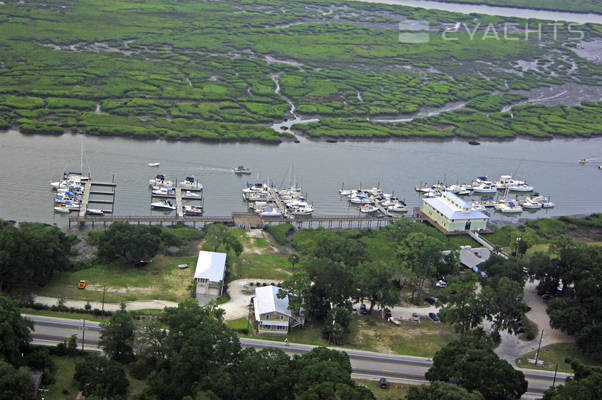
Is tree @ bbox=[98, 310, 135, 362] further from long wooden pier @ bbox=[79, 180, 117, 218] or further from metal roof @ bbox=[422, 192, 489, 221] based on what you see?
metal roof @ bbox=[422, 192, 489, 221]

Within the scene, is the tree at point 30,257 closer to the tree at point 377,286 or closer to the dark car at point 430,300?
the tree at point 377,286

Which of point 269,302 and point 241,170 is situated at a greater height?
point 269,302

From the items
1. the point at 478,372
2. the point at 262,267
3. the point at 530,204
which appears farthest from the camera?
the point at 530,204

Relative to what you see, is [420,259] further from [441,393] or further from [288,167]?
[288,167]

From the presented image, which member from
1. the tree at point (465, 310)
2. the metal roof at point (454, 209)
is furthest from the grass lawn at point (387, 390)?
the metal roof at point (454, 209)

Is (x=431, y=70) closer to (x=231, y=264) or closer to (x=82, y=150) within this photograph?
(x=82, y=150)

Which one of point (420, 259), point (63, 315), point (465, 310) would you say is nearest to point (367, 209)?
point (420, 259)

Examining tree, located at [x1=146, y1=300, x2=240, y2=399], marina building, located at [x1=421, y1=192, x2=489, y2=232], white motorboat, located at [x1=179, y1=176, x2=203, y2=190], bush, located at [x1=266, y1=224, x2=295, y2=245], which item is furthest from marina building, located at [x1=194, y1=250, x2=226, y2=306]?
marina building, located at [x1=421, y1=192, x2=489, y2=232]
